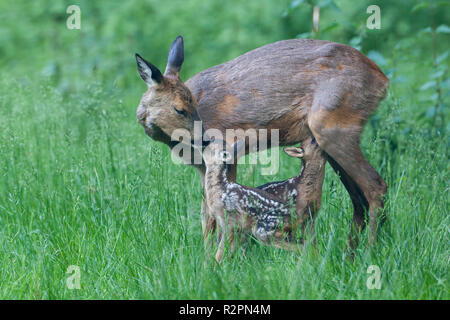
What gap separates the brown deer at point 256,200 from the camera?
464 centimetres

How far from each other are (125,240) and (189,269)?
2.89 feet

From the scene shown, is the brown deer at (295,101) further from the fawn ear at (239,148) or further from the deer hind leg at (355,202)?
the fawn ear at (239,148)

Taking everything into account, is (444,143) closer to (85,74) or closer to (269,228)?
(269,228)

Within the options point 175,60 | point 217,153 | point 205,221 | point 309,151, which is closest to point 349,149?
point 309,151

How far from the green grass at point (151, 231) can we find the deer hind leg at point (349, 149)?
181mm

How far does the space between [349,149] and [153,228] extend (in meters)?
1.55

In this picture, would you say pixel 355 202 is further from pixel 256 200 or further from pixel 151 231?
pixel 151 231

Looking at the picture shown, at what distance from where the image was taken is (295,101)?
4.95m

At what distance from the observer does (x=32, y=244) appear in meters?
5.09

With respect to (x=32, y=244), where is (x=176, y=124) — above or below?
above

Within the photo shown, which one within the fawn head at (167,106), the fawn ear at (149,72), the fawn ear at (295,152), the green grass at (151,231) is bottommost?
the green grass at (151,231)

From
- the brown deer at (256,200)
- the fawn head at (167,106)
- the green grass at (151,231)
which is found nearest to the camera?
the green grass at (151,231)

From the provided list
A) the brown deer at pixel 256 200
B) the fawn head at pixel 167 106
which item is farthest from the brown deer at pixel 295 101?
the brown deer at pixel 256 200
